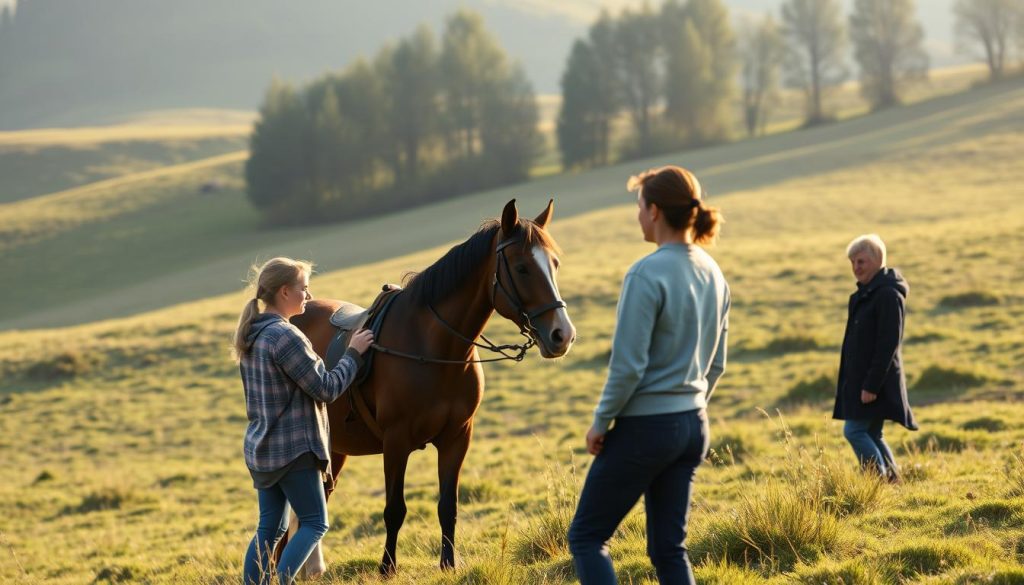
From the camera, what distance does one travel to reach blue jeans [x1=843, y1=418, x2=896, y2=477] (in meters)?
8.09

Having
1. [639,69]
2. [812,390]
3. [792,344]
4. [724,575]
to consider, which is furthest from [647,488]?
[639,69]

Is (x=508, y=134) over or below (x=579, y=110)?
below

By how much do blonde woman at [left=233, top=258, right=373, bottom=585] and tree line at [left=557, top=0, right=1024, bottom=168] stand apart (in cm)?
6809

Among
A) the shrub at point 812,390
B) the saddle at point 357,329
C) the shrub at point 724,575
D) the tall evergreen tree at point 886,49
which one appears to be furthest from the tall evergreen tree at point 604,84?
the shrub at point 724,575

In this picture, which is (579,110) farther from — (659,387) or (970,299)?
(659,387)

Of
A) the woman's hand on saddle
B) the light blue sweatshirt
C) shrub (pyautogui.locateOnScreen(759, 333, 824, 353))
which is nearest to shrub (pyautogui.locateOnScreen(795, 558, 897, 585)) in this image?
the light blue sweatshirt

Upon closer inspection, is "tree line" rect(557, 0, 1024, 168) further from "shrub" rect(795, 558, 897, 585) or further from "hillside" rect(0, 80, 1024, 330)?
"shrub" rect(795, 558, 897, 585)

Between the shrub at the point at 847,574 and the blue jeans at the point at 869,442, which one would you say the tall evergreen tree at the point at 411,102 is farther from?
the shrub at the point at 847,574

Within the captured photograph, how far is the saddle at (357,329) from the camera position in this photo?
23.9 ft

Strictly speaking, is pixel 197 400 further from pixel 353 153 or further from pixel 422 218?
pixel 353 153

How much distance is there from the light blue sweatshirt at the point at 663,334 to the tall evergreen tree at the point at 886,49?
262 feet

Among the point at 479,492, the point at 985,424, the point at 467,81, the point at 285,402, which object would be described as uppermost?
the point at 467,81

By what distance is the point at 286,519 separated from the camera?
6113 mm

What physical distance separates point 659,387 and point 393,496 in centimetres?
321
